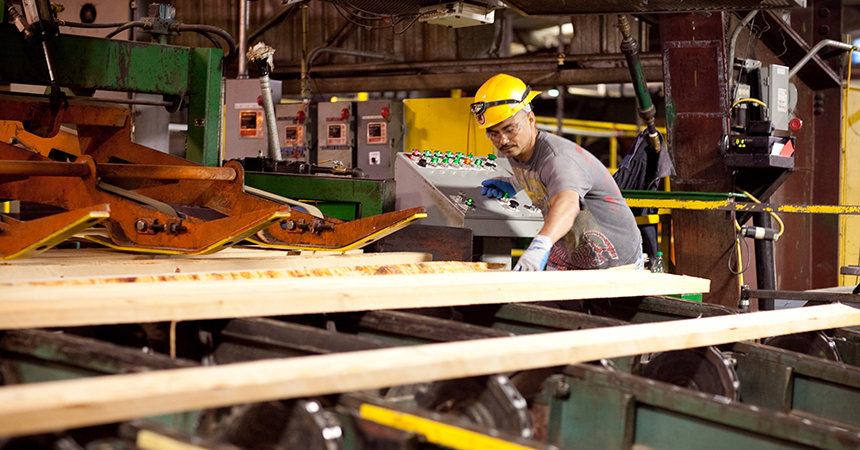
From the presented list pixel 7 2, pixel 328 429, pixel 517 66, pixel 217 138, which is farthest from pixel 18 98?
pixel 517 66

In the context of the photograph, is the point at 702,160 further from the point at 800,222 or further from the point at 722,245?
the point at 800,222

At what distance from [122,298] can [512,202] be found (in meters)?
2.98

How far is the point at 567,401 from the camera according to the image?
59.0 inches

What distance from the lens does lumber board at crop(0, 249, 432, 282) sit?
2.02 metres

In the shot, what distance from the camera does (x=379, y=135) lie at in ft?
23.1

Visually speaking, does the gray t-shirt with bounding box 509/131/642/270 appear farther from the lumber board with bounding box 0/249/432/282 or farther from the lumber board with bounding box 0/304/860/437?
the lumber board with bounding box 0/304/860/437

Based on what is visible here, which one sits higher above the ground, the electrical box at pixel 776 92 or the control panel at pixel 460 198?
the electrical box at pixel 776 92

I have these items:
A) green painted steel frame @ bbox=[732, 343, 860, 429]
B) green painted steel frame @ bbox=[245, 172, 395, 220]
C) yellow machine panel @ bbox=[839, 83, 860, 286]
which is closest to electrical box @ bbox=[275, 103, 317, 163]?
green painted steel frame @ bbox=[245, 172, 395, 220]

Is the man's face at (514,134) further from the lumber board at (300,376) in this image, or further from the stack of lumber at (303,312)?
the lumber board at (300,376)

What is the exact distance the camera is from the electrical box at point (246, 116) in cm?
681

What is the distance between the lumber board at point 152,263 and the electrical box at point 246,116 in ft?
13.7

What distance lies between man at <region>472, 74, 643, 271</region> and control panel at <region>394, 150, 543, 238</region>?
0.76 metres

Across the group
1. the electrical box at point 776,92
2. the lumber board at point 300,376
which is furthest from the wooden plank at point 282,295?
the electrical box at point 776,92

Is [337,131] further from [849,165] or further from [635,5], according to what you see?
[849,165]
